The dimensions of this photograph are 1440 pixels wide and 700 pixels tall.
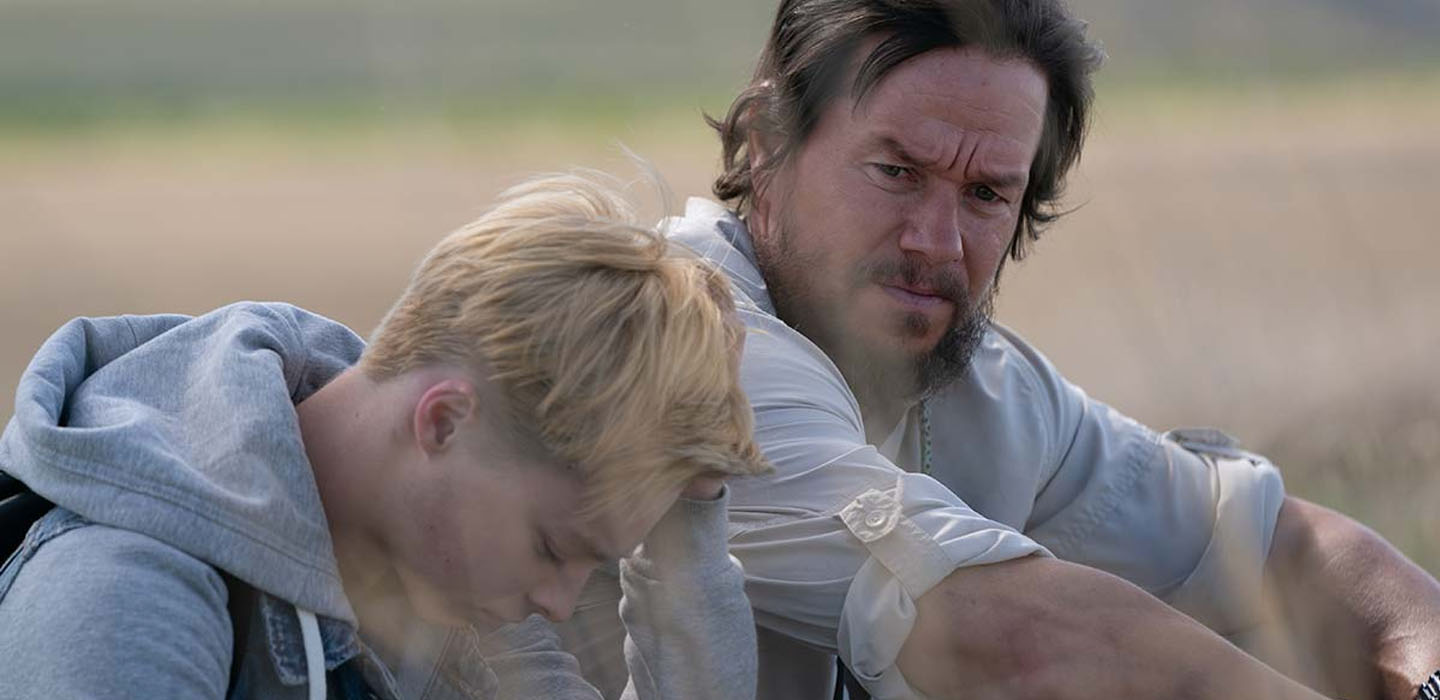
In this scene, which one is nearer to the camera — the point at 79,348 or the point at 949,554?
the point at 79,348

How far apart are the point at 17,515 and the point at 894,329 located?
1.47 m

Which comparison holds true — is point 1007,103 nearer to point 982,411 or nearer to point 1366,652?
point 982,411

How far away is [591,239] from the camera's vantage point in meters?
1.87

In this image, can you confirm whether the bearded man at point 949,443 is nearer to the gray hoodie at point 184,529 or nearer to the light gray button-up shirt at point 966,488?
the light gray button-up shirt at point 966,488

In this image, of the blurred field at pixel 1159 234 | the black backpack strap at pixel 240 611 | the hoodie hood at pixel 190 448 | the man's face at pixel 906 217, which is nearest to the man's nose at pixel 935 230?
the man's face at pixel 906 217

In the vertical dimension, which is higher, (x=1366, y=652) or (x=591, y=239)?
(x=591, y=239)

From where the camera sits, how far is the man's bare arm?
81.9 inches

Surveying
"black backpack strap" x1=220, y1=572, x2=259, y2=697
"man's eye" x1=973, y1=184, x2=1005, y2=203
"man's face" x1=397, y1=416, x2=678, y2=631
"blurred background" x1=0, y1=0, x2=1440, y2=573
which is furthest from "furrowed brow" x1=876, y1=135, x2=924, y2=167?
"black backpack strap" x1=220, y1=572, x2=259, y2=697

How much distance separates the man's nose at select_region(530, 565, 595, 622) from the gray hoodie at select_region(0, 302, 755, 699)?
0.60ft

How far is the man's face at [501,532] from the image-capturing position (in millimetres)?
1798

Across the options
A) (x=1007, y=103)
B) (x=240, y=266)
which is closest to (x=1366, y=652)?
(x=1007, y=103)

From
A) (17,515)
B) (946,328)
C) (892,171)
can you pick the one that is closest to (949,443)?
(946,328)

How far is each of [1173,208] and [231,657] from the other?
3068mm

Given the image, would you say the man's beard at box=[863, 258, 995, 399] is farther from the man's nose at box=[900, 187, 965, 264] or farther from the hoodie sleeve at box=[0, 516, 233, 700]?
the hoodie sleeve at box=[0, 516, 233, 700]
